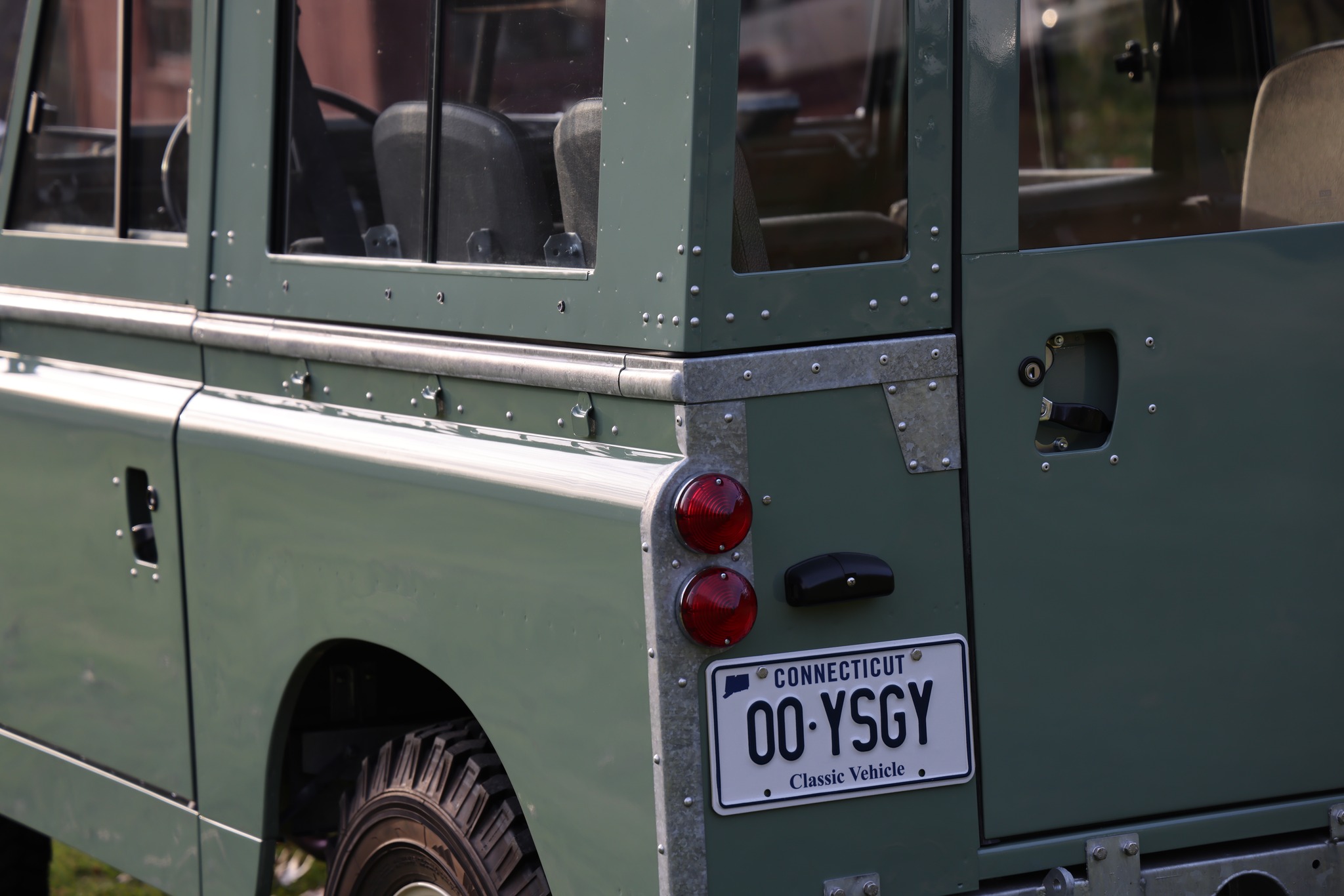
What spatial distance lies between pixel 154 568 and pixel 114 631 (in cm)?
22

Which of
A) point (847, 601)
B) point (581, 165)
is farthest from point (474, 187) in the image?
point (847, 601)

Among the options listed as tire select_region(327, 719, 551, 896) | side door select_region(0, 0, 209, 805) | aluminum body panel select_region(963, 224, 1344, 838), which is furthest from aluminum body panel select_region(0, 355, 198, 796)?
aluminum body panel select_region(963, 224, 1344, 838)

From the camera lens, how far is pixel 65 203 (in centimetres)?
315

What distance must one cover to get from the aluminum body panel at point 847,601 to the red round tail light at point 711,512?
4 cm

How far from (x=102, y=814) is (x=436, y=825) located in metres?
1.12

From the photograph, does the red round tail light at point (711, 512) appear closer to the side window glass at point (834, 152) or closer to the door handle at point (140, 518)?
the door handle at point (140, 518)

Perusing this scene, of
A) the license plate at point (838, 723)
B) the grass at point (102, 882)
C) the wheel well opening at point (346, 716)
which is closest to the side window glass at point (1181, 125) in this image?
the license plate at point (838, 723)

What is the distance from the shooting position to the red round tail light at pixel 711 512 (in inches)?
72.9

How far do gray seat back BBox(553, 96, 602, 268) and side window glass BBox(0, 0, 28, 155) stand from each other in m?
1.79

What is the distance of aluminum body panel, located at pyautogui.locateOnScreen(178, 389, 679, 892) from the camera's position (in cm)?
195

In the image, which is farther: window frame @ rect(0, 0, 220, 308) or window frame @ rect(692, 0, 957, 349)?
window frame @ rect(0, 0, 220, 308)

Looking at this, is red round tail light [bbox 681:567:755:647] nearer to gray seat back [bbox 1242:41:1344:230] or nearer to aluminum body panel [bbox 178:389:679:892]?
aluminum body panel [bbox 178:389:679:892]

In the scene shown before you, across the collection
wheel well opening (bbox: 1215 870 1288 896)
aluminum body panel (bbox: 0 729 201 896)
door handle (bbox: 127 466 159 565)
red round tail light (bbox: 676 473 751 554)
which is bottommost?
aluminum body panel (bbox: 0 729 201 896)

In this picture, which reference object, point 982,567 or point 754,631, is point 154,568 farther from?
point 982,567
